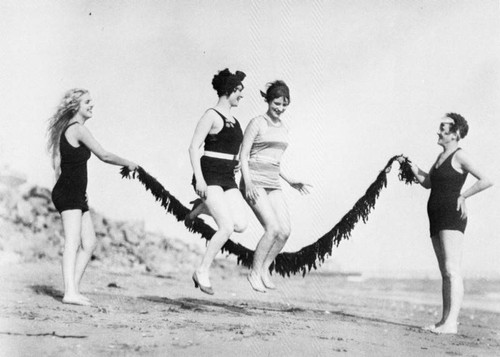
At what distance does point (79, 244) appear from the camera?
436cm

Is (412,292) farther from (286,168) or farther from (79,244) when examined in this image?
(79,244)

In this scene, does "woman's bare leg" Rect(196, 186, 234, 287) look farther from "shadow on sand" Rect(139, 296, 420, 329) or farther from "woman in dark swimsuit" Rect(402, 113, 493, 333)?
"woman in dark swimsuit" Rect(402, 113, 493, 333)

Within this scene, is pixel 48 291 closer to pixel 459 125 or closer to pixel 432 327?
pixel 432 327

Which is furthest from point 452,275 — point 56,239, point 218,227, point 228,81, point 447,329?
point 56,239

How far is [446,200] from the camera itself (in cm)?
443

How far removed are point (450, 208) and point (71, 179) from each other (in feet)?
7.63

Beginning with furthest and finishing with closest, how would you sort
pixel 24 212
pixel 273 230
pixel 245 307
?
pixel 24 212 < pixel 245 307 < pixel 273 230

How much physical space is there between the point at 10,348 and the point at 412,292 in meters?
2.60

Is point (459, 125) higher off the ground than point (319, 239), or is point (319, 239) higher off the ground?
point (459, 125)

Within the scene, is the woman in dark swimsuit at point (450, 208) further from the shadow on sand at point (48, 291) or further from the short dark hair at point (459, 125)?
the shadow on sand at point (48, 291)

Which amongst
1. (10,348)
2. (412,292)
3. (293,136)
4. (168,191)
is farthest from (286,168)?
(10,348)

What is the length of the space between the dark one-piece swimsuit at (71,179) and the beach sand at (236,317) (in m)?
0.61

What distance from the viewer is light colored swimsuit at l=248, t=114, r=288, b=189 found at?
4.55 metres

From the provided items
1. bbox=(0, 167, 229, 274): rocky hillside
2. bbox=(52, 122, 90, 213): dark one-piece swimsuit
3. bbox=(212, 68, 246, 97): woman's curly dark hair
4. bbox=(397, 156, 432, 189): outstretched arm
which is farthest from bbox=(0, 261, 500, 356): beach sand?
bbox=(212, 68, 246, 97): woman's curly dark hair
